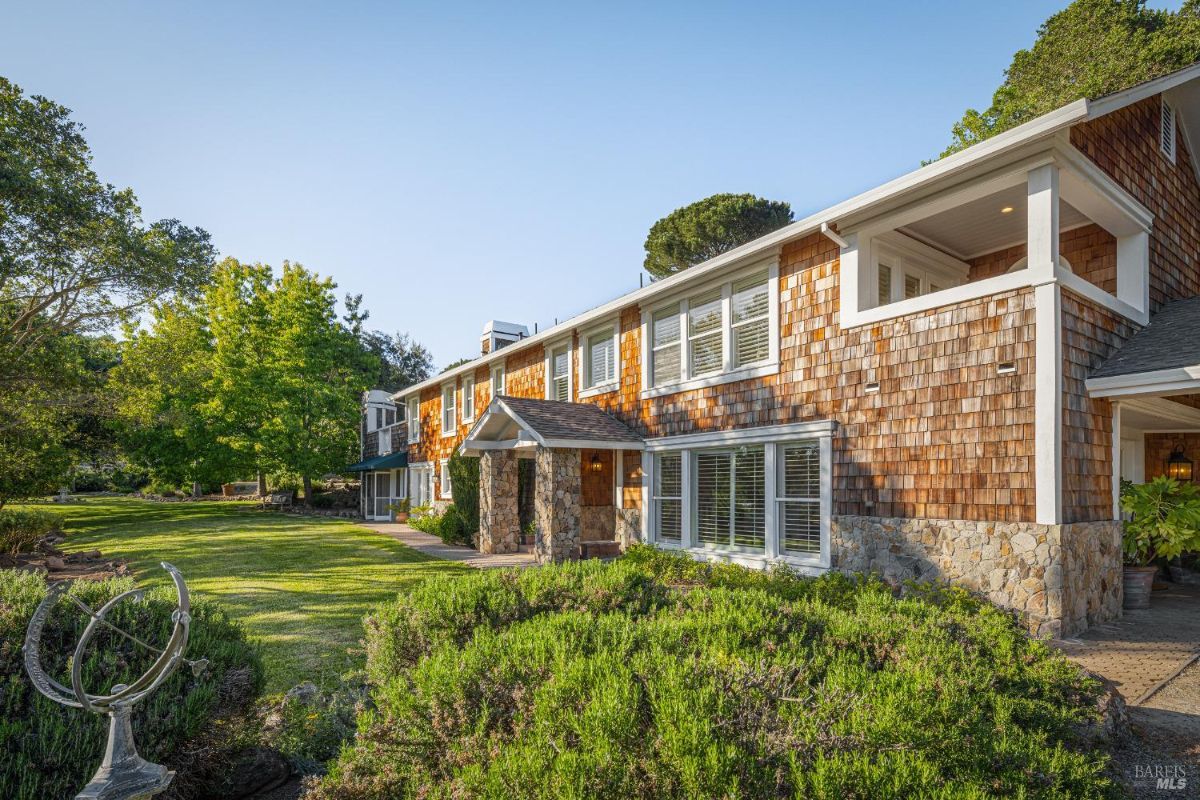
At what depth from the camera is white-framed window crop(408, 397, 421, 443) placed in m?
22.7

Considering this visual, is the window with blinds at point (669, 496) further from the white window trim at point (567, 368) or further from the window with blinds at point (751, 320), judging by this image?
the white window trim at point (567, 368)

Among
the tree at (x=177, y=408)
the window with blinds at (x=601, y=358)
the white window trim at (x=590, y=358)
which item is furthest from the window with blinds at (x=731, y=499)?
the tree at (x=177, y=408)

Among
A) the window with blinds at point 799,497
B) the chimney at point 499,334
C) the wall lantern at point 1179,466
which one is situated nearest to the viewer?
the window with blinds at point 799,497

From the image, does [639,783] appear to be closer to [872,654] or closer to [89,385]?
[872,654]

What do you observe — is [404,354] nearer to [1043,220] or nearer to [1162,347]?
[1043,220]

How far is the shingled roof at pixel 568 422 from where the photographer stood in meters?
11.3

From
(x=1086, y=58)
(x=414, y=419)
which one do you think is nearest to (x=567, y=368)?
(x=414, y=419)

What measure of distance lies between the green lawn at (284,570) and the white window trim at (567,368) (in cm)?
483

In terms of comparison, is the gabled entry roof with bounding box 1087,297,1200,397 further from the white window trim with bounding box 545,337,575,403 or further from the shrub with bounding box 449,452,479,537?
the shrub with bounding box 449,452,479,537

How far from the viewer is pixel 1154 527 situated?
760cm

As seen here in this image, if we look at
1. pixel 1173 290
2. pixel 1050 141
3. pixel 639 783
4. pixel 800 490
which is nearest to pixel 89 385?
pixel 800 490

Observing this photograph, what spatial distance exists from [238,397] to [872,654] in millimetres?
25193

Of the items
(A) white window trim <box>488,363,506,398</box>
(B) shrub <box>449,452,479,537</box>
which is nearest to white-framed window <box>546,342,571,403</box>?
(A) white window trim <box>488,363,506,398</box>

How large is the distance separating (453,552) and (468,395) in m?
6.73
